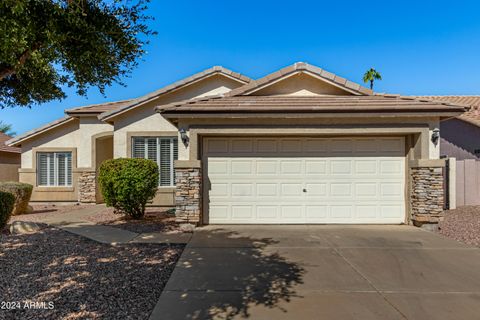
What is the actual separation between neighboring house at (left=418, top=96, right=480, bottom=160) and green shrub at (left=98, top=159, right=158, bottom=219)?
14.0 m

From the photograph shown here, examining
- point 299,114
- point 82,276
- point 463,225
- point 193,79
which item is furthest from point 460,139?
point 82,276

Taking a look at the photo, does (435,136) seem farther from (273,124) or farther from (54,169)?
(54,169)

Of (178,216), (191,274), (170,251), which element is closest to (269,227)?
(178,216)

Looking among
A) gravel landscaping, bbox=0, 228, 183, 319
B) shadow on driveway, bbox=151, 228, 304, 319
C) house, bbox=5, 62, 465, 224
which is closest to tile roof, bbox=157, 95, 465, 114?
house, bbox=5, 62, 465, 224

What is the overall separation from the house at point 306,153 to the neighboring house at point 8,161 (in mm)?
13840

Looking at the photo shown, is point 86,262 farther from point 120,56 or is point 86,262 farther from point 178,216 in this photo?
point 120,56

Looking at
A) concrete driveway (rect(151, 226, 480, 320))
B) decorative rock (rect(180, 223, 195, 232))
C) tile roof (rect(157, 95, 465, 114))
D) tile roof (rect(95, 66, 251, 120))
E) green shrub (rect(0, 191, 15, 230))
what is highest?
tile roof (rect(95, 66, 251, 120))

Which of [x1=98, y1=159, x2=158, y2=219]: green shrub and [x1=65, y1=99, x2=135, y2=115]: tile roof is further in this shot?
[x1=65, y1=99, x2=135, y2=115]: tile roof

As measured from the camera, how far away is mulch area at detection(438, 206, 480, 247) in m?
7.52

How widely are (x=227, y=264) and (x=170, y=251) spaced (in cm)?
149

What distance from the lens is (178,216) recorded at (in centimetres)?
826

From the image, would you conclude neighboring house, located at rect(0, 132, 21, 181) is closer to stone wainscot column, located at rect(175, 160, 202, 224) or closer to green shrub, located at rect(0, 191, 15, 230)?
green shrub, located at rect(0, 191, 15, 230)

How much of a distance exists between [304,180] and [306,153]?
0.81 metres

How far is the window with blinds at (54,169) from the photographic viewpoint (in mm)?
14945
